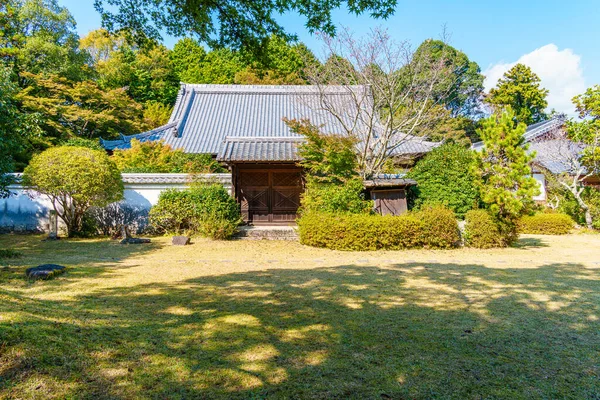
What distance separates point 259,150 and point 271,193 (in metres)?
1.64

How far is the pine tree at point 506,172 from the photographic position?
9.13 m

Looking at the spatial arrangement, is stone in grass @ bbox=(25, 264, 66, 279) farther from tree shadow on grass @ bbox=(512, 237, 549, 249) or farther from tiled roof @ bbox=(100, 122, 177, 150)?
tiled roof @ bbox=(100, 122, 177, 150)

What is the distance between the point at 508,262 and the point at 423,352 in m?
5.60

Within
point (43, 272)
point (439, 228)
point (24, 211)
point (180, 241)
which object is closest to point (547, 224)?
point (439, 228)

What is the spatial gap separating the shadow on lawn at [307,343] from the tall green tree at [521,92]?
30.7m

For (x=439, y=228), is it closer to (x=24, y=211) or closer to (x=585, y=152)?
(x=585, y=152)

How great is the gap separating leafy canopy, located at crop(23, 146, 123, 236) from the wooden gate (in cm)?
456

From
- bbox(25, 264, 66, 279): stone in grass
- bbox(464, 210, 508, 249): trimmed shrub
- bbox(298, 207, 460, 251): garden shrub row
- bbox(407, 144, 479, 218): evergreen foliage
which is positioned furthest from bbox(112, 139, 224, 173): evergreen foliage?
bbox(464, 210, 508, 249): trimmed shrub

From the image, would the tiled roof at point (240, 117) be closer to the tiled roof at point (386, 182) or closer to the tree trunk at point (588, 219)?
the tiled roof at point (386, 182)

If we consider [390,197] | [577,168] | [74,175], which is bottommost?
[390,197]

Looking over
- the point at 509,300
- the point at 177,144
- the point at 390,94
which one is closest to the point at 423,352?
the point at 509,300

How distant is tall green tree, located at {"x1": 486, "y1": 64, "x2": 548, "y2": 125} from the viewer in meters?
31.2

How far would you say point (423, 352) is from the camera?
10.1 feet

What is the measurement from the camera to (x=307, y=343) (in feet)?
10.6
